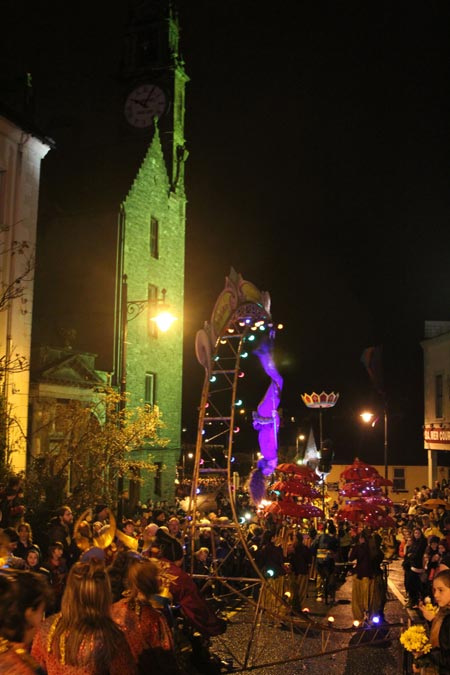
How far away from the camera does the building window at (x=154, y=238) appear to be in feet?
108

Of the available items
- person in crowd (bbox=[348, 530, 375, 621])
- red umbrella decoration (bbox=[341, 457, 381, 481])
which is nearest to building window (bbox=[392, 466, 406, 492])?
red umbrella decoration (bbox=[341, 457, 381, 481])

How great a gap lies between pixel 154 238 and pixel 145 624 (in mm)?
29053

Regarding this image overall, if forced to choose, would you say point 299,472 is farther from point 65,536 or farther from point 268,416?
point 268,416

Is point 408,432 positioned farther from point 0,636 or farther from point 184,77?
point 0,636

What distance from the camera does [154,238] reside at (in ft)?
109

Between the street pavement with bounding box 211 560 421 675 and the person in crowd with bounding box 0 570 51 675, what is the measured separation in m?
5.52

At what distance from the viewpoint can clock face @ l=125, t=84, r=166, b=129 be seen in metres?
34.6

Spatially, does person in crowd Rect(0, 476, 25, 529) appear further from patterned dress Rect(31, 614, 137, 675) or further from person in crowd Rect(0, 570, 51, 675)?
person in crowd Rect(0, 570, 51, 675)

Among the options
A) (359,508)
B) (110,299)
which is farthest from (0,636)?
(110,299)

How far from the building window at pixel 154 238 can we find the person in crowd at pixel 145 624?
2819cm

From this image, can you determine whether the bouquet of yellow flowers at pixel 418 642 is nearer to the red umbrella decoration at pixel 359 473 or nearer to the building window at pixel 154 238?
the red umbrella decoration at pixel 359 473

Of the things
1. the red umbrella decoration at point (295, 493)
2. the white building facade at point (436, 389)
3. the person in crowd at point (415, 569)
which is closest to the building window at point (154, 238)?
the white building facade at point (436, 389)

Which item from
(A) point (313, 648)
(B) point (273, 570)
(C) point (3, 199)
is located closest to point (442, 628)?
(A) point (313, 648)

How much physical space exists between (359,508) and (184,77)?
27159 mm
